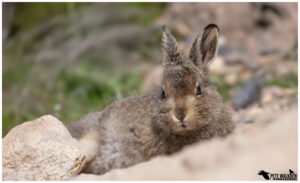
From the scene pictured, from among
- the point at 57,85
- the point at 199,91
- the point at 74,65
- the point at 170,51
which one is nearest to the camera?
the point at 199,91

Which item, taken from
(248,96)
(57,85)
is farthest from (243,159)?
(57,85)

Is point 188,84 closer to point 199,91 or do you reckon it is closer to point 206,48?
point 199,91

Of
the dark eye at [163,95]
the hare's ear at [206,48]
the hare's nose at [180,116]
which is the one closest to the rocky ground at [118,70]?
the hare's nose at [180,116]

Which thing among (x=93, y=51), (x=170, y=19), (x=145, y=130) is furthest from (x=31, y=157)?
(x=170, y=19)

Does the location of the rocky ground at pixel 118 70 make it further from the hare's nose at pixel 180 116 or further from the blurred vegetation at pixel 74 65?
the hare's nose at pixel 180 116

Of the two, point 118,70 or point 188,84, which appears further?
point 118,70

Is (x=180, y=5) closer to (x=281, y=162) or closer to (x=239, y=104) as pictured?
(x=239, y=104)

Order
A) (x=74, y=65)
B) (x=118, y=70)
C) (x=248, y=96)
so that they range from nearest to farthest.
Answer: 1. (x=248, y=96)
2. (x=74, y=65)
3. (x=118, y=70)
